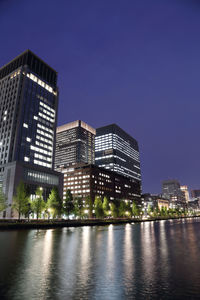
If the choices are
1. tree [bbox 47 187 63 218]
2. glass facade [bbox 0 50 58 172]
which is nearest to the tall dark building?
glass facade [bbox 0 50 58 172]

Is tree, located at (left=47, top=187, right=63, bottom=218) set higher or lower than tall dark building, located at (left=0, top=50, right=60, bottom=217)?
lower

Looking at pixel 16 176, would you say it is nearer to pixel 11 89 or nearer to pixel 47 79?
pixel 11 89

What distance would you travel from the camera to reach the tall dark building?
120713 millimetres

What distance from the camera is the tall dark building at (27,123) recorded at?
120713 mm

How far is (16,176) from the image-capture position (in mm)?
111250

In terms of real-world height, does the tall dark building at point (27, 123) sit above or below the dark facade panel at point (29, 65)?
below

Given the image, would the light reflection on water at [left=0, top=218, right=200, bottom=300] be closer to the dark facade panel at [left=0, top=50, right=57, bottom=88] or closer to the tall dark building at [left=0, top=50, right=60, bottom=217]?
the tall dark building at [left=0, top=50, right=60, bottom=217]

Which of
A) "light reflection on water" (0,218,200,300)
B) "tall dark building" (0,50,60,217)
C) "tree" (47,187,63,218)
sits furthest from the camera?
"tall dark building" (0,50,60,217)

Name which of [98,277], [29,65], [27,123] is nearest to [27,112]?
[27,123]

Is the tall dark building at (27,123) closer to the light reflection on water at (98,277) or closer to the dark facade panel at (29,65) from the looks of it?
the dark facade panel at (29,65)

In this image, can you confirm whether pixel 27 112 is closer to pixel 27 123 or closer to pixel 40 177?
pixel 27 123

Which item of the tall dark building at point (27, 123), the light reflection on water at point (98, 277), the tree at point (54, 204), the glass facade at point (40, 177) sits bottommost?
the light reflection on water at point (98, 277)

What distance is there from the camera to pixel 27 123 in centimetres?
13688

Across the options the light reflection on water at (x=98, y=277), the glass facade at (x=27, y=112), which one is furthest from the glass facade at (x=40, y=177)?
the light reflection on water at (x=98, y=277)
